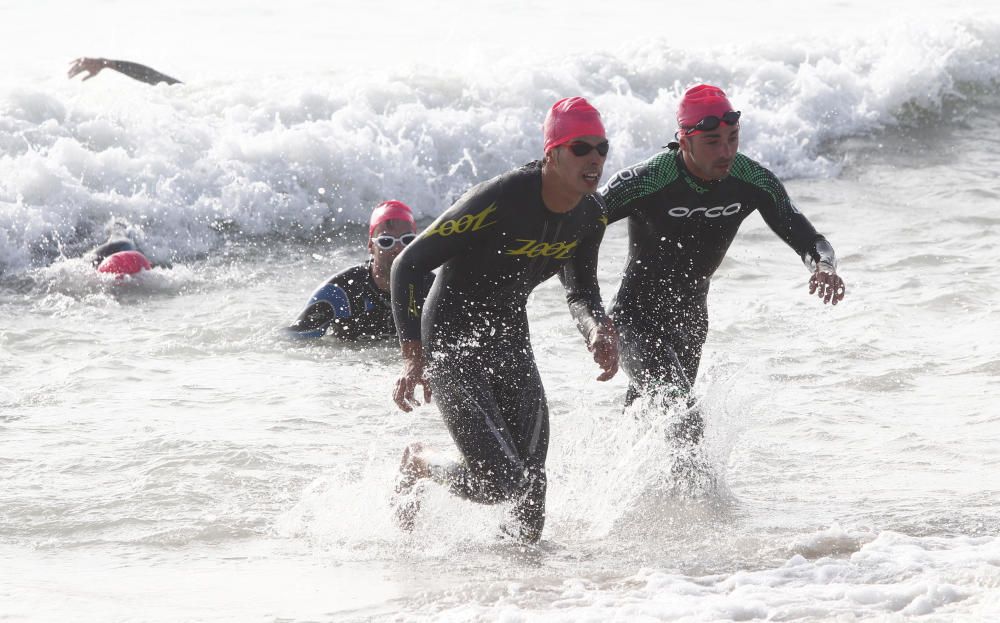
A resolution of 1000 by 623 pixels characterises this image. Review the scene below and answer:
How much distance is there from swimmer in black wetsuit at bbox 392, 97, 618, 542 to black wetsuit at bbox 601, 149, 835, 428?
0.83m

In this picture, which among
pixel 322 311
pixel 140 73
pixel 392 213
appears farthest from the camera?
pixel 140 73

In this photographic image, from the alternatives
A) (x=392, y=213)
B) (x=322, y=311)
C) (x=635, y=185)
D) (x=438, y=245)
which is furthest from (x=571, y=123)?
(x=322, y=311)

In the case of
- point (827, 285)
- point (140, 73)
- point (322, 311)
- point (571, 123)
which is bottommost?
point (322, 311)

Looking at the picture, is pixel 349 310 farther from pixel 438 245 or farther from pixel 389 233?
pixel 438 245

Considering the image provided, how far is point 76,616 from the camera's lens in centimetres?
466

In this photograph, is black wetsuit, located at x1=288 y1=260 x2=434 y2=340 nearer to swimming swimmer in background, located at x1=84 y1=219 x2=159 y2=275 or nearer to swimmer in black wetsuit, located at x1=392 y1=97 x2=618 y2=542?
swimming swimmer in background, located at x1=84 y1=219 x2=159 y2=275

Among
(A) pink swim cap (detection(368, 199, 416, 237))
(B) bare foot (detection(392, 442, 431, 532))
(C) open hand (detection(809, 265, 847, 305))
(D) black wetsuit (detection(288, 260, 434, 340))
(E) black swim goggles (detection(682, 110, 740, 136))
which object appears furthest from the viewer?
(D) black wetsuit (detection(288, 260, 434, 340))

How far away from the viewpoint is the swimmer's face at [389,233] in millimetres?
8383

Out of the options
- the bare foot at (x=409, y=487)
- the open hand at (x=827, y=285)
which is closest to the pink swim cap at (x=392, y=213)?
the bare foot at (x=409, y=487)

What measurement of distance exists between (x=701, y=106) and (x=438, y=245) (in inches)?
65.8

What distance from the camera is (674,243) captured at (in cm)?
612

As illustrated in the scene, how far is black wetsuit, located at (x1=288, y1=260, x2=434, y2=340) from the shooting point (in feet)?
29.3

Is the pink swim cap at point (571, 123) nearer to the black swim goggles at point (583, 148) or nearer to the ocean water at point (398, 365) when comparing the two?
the black swim goggles at point (583, 148)

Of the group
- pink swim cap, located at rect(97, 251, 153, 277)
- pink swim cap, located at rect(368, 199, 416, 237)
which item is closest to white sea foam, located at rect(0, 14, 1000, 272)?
pink swim cap, located at rect(97, 251, 153, 277)
